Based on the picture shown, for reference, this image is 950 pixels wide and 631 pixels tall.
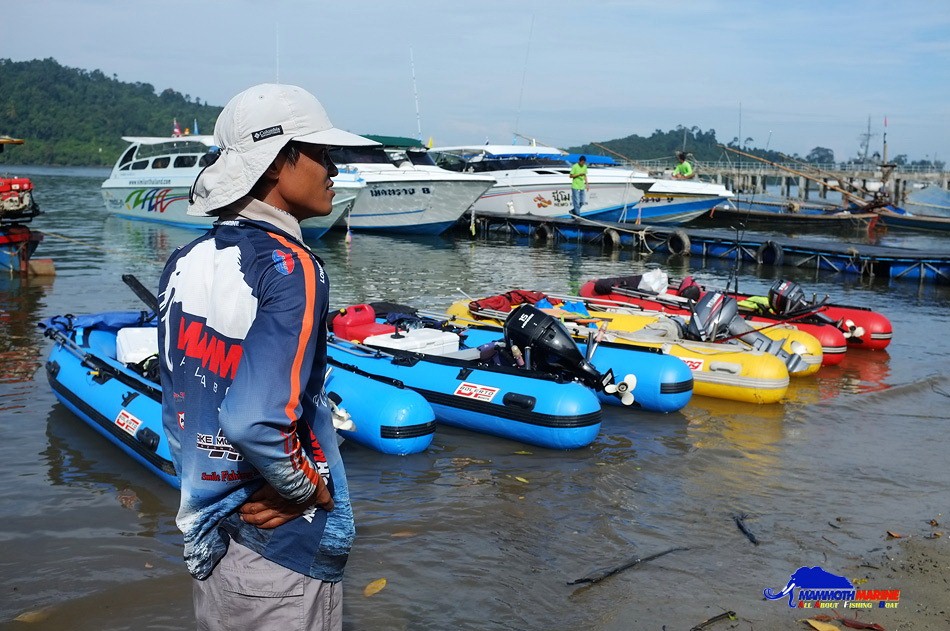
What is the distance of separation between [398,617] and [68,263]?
50.3ft

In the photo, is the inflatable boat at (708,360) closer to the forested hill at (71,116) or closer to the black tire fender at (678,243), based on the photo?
the black tire fender at (678,243)

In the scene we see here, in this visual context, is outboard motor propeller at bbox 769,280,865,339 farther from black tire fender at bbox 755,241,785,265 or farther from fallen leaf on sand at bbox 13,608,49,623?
black tire fender at bbox 755,241,785,265

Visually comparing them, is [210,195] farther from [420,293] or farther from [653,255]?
[653,255]

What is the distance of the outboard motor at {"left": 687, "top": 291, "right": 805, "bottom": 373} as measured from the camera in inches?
365

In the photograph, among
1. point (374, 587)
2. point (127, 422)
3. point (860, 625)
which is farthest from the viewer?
point (127, 422)

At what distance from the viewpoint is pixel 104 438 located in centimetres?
693

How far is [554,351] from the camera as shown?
725cm

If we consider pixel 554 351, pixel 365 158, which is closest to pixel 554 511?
pixel 554 351

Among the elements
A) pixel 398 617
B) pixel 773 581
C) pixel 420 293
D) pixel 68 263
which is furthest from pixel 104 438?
pixel 68 263

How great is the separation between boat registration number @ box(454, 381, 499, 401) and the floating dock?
8611mm

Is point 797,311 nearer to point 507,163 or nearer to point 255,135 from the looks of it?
point 255,135

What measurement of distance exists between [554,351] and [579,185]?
18391 millimetres

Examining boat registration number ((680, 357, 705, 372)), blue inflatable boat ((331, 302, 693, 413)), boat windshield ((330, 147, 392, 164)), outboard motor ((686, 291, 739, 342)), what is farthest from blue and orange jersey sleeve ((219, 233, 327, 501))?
boat windshield ((330, 147, 392, 164))

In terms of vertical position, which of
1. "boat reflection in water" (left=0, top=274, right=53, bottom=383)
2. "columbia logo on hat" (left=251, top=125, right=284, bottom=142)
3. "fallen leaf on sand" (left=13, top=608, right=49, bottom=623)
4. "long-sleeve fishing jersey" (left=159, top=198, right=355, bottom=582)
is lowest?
"fallen leaf on sand" (left=13, top=608, right=49, bottom=623)
